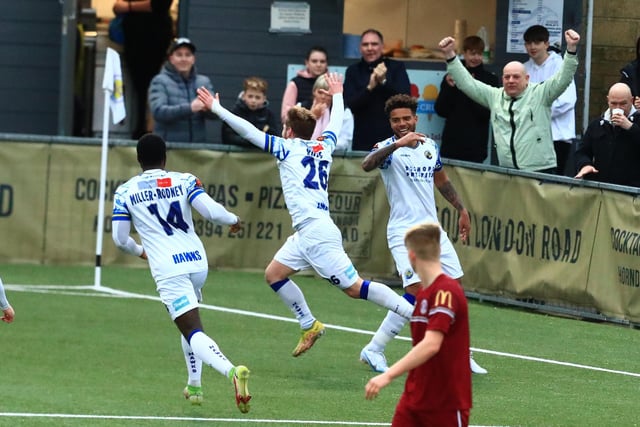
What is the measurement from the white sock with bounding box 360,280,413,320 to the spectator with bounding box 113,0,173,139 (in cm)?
1024

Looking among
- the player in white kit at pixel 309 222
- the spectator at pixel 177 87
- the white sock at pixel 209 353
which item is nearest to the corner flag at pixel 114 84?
the spectator at pixel 177 87

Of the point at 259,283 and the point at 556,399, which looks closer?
the point at 556,399

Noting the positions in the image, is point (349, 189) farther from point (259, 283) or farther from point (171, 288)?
point (171, 288)

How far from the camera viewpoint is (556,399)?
11.6 m

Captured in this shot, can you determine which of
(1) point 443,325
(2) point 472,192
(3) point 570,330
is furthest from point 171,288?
(2) point 472,192

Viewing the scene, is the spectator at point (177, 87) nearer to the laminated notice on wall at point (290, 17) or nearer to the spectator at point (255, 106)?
the spectator at point (255, 106)

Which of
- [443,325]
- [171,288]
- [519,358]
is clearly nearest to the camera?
[443,325]

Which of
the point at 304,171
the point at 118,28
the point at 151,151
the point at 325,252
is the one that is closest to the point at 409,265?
the point at 325,252

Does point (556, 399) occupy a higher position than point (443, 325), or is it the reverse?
point (443, 325)

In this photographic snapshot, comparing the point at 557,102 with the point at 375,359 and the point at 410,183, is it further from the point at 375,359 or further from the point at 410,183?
the point at 375,359

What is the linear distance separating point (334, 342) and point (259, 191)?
4685 mm

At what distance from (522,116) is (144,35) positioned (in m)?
7.20

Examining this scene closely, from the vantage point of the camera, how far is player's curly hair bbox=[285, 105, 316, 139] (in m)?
12.4

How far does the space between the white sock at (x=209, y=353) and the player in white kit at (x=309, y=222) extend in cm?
206
